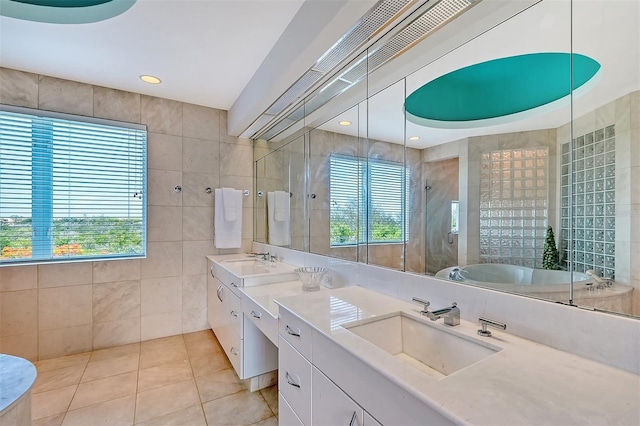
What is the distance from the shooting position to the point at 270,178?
10.5ft

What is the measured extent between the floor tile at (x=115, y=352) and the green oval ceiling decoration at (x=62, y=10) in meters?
2.68

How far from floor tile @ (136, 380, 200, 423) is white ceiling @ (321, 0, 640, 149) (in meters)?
2.40

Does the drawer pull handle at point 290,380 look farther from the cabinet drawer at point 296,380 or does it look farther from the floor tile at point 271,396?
the floor tile at point 271,396

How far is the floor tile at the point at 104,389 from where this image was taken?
1.96 meters

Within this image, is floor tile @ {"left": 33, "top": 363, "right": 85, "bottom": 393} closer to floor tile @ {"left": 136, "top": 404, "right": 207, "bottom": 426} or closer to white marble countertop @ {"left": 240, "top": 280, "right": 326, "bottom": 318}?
floor tile @ {"left": 136, "top": 404, "right": 207, "bottom": 426}

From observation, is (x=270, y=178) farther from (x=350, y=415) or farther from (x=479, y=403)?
(x=479, y=403)

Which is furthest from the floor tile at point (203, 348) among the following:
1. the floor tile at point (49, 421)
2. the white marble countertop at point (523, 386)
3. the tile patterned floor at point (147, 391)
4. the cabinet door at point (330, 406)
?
the white marble countertop at point (523, 386)

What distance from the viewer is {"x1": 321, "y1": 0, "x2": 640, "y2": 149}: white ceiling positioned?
0.90 metres

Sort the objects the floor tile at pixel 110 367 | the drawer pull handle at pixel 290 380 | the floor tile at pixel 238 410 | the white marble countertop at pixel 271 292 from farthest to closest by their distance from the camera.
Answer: the floor tile at pixel 110 367, the floor tile at pixel 238 410, the white marble countertop at pixel 271 292, the drawer pull handle at pixel 290 380

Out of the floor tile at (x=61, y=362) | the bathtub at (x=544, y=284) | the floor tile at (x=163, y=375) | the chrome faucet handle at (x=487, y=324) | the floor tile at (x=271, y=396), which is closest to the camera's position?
the bathtub at (x=544, y=284)

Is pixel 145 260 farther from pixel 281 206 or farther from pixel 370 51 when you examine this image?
pixel 370 51

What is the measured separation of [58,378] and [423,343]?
283 cm

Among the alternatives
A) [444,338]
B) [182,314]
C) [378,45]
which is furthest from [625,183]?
[182,314]

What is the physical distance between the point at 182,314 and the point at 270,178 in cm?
179
